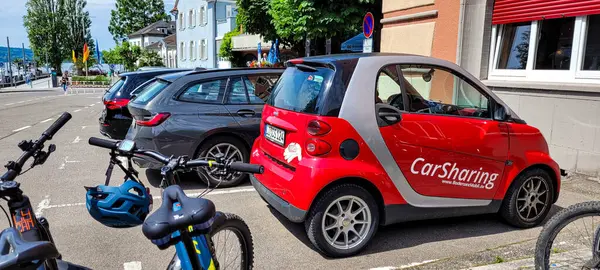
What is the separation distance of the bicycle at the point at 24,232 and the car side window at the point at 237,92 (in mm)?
3637

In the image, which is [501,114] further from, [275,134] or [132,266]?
[132,266]

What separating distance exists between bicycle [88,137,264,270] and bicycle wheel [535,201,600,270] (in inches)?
82.0

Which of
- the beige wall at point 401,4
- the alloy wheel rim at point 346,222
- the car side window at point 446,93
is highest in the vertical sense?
the beige wall at point 401,4

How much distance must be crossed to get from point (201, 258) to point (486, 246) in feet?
10.0

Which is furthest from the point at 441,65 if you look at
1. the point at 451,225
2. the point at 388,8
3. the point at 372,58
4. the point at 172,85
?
the point at 388,8

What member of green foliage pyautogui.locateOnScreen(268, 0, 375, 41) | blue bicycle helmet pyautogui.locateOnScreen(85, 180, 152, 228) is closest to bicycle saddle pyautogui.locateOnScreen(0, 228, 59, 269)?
blue bicycle helmet pyautogui.locateOnScreen(85, 180, 152, 228)

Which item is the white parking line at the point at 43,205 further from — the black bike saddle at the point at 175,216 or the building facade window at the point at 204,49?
the building facade window at the point at 204,49

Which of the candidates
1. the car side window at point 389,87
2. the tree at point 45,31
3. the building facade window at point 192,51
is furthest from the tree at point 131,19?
the car side window at point 389,87

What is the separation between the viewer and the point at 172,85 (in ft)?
20.0

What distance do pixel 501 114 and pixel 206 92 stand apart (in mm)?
3795

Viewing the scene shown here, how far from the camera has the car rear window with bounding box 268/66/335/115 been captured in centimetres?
388

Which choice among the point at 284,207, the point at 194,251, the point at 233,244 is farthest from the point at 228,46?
the point at 194,251

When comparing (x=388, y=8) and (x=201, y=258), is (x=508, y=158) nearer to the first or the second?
(x=201, y=258)

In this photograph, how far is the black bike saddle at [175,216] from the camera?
1.83 metres
